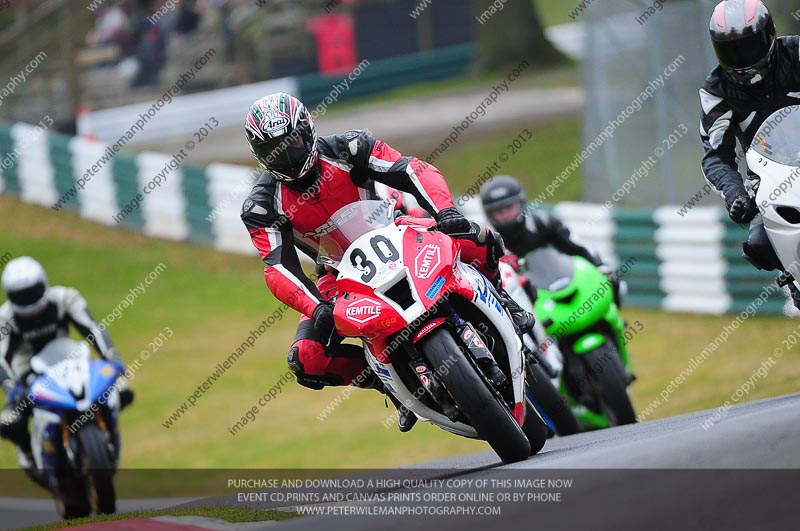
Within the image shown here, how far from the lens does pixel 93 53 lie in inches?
1148

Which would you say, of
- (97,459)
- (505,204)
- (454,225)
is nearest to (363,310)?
(454,225)

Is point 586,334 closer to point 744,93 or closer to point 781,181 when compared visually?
point 744,93

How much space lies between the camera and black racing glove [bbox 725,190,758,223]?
6910 mm

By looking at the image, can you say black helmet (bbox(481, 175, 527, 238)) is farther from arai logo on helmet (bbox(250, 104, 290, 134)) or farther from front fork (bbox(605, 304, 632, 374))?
arai logo on helmet (bbox(250, 104, 290, 134))

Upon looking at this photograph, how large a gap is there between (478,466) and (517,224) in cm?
256

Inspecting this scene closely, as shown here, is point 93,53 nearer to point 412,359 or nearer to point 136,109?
point 136,109

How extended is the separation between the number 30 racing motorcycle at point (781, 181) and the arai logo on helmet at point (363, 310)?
2.25m

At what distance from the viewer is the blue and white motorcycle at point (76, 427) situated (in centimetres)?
941

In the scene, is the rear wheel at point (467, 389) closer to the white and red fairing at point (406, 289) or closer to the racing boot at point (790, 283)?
the white and red fairing at point (406, 289)

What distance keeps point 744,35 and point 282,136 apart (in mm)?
2678

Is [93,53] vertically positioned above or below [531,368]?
below

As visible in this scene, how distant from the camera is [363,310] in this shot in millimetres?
6281

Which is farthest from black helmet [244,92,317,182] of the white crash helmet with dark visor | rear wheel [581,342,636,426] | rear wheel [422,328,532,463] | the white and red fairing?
the white crash helmet with dark visor

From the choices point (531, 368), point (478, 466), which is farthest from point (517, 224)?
point (478, 466)
